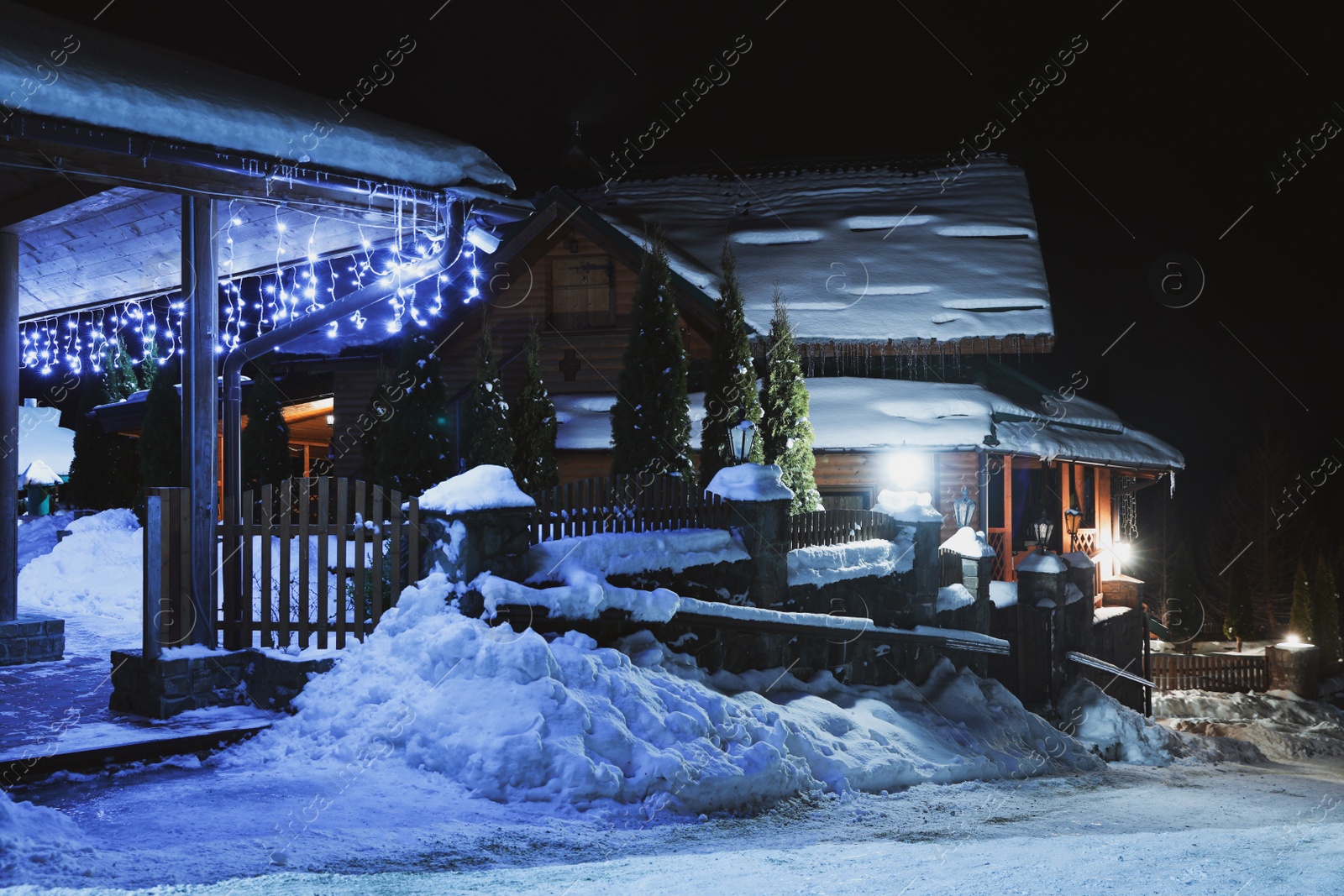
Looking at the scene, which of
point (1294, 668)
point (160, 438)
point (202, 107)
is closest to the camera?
point (202, 107)

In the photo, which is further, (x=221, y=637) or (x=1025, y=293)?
(x=1025, y=293)

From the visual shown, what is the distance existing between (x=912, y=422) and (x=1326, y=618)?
13068 millimetres

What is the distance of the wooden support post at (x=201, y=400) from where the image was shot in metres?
8.11

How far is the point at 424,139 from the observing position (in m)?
9.05

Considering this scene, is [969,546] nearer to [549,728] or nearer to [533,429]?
[533,429]

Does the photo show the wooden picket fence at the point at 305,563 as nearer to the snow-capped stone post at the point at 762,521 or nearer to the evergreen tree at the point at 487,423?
the snow-capped stone post at the point at 762,521

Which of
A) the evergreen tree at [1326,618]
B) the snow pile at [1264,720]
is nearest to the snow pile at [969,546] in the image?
the snow pile at [1264,720]

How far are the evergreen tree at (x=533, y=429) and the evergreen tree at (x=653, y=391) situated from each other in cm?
138

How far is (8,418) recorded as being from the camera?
10023 mm

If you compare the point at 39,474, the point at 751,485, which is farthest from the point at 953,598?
the point at 39,474

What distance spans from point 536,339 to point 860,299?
6.98 meters

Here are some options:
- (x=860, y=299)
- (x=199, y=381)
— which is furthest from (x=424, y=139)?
(x=860, y=299)

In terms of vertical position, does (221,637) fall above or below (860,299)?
below

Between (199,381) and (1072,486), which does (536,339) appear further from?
(1072,486)
